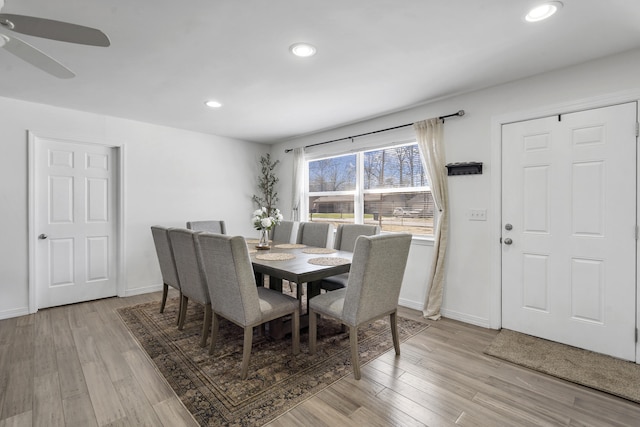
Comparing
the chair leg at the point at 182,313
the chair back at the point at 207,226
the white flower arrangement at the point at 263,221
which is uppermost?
the white flower arrangement at the point at 263,221

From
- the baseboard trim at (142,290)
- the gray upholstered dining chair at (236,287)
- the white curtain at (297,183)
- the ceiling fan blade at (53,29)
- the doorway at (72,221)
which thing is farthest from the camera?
the white curtain at (297,183)

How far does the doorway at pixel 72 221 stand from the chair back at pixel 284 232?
2.03 metres

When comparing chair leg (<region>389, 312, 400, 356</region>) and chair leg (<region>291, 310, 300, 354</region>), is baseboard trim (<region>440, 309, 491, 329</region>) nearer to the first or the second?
chair leg (<region>389, 312, 400, 356</region>)

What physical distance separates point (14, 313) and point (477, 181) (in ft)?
16.6

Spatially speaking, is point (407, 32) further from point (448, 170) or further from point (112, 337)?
point (112, 337)

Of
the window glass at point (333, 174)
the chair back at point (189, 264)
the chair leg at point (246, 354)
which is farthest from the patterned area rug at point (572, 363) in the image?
the window glass at point (333, 174)

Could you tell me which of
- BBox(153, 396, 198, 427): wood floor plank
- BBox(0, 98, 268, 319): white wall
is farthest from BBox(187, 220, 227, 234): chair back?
BBox(153, 396, 198, 427): wood floor plank

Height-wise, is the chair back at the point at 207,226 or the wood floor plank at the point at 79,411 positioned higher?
the chair back at the point at 207,226

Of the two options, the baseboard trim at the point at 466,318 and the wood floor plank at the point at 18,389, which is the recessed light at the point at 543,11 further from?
the wood floor plank at the point at 18,389

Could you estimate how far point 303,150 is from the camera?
4859 millimetres

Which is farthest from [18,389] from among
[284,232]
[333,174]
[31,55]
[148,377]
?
[333,174]

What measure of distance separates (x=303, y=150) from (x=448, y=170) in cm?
240

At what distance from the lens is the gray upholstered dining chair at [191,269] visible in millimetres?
2471

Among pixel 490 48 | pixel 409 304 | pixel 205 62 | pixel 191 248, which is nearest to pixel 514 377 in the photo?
pixel 409 304
